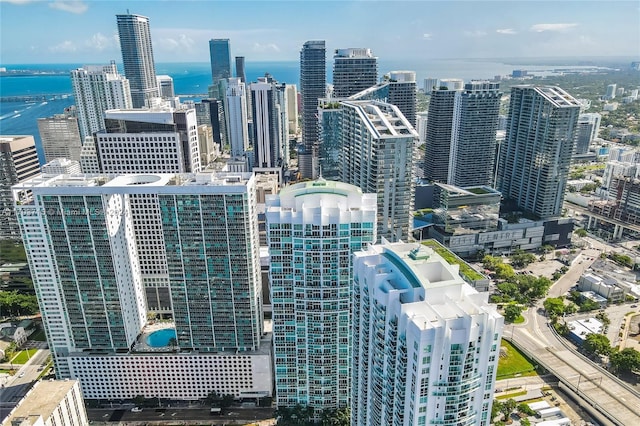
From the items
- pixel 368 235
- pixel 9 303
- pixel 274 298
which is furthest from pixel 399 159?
pixel 9 303

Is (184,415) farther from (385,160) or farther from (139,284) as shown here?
(385,160)

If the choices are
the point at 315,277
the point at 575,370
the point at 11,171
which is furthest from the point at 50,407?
the point at 575,370

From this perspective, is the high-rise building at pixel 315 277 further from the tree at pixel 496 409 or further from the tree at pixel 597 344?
the tree at pixel 597 344

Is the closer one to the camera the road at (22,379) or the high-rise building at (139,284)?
the high-rise building at (139,284)

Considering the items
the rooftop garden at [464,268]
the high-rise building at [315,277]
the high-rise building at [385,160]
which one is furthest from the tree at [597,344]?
the high-rise building at [315,277]

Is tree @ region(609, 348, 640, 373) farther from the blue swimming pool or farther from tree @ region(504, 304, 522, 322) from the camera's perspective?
the blue swimming pool

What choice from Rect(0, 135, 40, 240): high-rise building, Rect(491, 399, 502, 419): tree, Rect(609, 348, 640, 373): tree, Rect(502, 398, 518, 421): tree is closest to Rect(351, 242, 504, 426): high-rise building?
Rect(491, 399, 502, 419): tree

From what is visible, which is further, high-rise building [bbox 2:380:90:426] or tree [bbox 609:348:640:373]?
tree [bbox 609:348:640:373]
